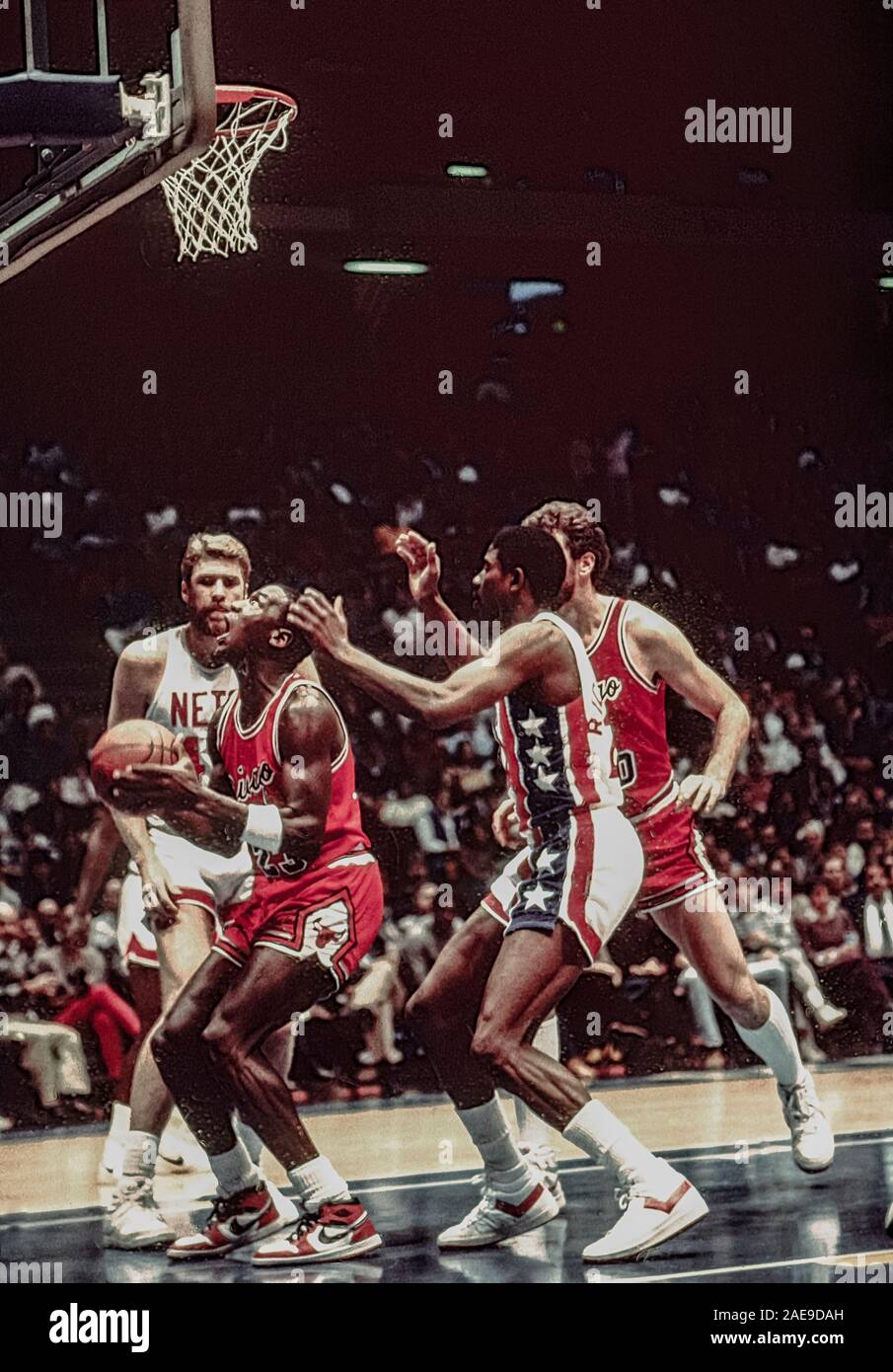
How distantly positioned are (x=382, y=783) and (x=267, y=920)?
62cm

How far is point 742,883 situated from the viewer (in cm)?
617

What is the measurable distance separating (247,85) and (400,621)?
1773 millimetres

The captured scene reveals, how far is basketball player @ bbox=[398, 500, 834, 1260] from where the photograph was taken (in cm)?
594

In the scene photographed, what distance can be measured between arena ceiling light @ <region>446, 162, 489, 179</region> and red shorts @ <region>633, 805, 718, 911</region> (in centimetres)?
221

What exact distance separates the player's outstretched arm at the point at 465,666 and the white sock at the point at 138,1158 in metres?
1.52

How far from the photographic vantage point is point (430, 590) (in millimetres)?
6031

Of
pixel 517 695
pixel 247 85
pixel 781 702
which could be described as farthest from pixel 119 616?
pixel 781 702

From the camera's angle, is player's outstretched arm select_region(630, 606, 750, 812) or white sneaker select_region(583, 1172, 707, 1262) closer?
white sneaker select_region(583, 1172, 707, 1262)

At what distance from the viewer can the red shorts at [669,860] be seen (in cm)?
592
